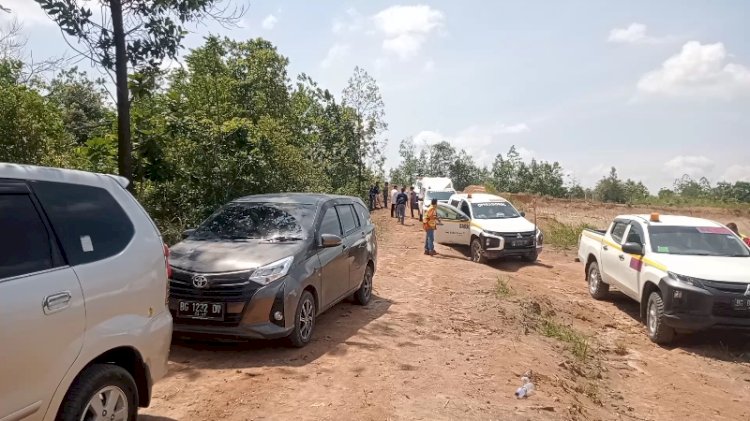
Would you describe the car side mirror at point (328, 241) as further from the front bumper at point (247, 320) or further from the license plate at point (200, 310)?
the license plate at point (200, 310)

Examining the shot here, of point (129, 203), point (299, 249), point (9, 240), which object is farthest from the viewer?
point (299, 249)

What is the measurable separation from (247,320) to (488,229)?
9645 millimetres

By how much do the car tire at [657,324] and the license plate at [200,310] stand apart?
19.7 ft

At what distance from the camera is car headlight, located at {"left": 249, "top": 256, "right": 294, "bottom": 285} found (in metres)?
5.77

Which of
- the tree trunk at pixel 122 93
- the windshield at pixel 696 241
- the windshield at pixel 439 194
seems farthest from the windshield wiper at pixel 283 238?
the windshield at pixel 439 194

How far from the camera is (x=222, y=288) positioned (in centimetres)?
571

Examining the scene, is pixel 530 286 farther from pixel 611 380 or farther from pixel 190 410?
pixel 190 410

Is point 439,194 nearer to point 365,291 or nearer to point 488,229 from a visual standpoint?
point 488,229

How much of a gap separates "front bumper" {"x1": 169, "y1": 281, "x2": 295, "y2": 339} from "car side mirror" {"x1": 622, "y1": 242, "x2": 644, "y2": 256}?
5782 mm

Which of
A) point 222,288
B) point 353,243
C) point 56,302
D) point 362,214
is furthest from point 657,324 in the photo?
point 56,302

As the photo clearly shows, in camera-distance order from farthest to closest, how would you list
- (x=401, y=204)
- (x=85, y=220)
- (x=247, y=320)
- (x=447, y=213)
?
(x=401, y=204)
(x=447, y=213)
(x=247, y=320)
(x=85, y=220)

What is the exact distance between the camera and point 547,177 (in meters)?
52.1

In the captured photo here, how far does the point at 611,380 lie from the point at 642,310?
2.36 meters

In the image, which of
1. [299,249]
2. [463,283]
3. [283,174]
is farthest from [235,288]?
[283,174]
